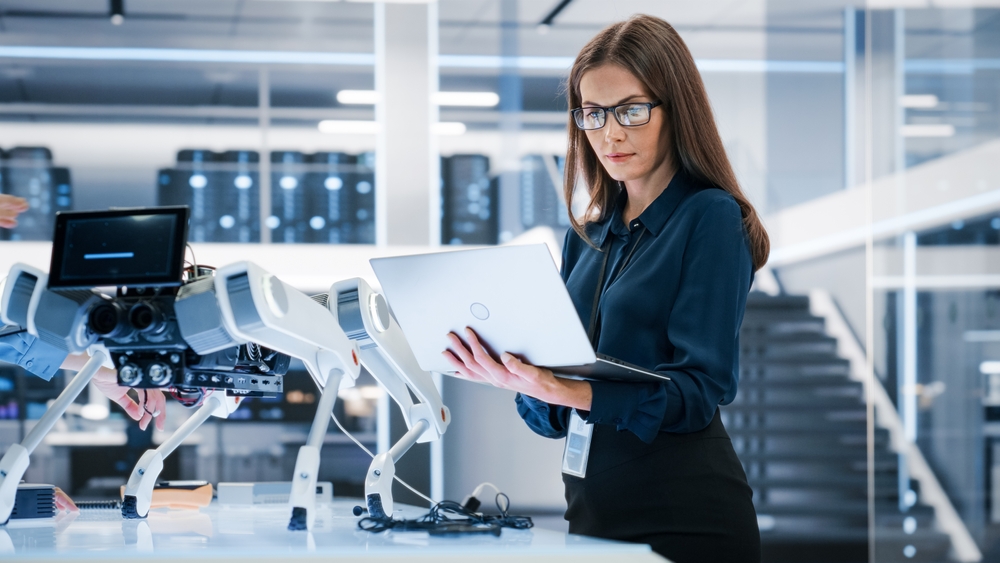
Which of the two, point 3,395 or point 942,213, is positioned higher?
point 942,213

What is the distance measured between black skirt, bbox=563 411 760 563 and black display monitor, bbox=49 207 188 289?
28.1 inches

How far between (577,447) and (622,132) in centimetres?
53

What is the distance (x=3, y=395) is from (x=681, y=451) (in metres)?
4.89

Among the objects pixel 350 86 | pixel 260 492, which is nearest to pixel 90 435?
pixel 350 86

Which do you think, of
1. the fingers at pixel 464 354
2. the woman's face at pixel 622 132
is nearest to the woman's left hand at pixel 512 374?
the fingers at pixel 464 354

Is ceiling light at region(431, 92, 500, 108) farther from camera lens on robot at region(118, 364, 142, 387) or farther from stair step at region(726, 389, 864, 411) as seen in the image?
camera lens on robot at region(118, 364, 142, 387)

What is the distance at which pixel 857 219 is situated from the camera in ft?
18.1

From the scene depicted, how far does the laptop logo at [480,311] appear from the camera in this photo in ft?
4.13

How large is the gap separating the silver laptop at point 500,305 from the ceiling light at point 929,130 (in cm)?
406

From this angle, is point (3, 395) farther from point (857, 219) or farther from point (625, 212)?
point (857, 219)

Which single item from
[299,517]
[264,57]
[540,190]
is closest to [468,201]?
[540,190]

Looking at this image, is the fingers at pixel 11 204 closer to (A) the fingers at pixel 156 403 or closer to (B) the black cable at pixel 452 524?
(A) the fingers at pixel 156 403

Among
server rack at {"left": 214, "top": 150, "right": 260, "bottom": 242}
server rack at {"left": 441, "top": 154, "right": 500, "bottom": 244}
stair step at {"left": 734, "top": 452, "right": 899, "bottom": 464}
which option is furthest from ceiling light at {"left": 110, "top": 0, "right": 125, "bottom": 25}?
stair step at {"left": 734, "top": 452, "right": 899, "bottom": 464}

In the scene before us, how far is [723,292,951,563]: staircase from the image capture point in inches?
193
